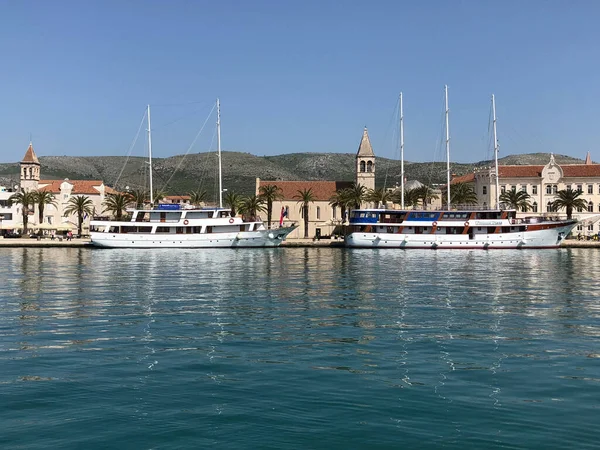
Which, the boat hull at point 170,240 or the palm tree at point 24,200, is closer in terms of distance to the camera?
the boat hull at point 170,240

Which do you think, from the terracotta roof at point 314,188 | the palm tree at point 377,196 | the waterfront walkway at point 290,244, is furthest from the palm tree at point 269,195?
the palm tree at point 377,196

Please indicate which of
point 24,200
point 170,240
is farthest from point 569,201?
point 24,200

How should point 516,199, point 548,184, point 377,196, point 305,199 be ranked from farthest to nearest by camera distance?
point 548,184 → point 305,199 → point 516,199 → point 377,196

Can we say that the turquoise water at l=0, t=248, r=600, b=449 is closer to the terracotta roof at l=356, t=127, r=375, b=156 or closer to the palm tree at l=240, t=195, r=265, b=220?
the palm tree at l=240, t=195, r=265, b=220

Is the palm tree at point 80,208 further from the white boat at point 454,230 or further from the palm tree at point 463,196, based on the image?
the palm tree at point 463,196

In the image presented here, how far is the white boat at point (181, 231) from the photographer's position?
237ft

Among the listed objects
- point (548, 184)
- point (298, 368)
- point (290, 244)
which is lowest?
point (298, 368)

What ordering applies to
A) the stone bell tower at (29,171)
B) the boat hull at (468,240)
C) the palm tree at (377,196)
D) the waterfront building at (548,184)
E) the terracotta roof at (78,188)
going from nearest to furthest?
the boat hull at (468,240) < the palm tree at (377,196) < the waterfront building at (548,184) < the terracotta roof at (78,188) < the stone bell tower at (29,171)

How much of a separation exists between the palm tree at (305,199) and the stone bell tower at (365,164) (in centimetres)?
748

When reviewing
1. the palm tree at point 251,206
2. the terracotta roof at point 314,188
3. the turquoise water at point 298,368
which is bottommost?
the turquoise water at point 298,368

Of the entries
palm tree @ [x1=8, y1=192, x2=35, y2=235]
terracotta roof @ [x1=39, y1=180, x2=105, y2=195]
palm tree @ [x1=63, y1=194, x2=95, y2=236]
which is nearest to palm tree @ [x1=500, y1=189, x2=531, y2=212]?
palm tree @ [x1=63, y1=194, x2=95, y2=236]

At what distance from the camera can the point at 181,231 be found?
72.9m

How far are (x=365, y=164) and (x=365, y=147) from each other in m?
2.75

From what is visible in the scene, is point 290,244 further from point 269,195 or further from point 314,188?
point 314,188
